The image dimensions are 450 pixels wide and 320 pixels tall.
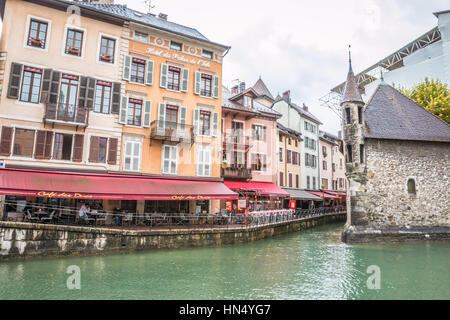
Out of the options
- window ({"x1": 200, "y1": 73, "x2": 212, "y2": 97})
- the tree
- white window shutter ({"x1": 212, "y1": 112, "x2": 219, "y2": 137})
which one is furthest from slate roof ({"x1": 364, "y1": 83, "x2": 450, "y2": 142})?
window ({"x1": 200, "y1": 73, "x2": 212, "y2": 97})

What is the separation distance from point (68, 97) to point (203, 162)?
8781mm

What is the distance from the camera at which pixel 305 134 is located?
3578cm

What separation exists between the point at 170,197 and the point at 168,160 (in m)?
3.47

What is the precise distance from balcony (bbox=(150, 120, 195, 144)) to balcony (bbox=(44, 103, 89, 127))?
3.82m

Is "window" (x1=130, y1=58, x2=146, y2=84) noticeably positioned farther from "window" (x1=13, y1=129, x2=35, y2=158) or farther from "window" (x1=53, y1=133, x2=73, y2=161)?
"window" (x1=13, y1=129, x2=35, y2=158)

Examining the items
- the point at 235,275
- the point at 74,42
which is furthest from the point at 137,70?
the point at 235,275

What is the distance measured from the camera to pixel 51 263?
449 inches

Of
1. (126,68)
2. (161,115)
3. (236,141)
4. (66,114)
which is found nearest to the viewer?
(66,114)

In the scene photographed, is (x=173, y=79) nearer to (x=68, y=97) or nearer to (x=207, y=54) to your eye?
(x=207, y=54)

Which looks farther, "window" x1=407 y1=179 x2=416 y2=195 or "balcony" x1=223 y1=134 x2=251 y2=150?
"balcony" x1=223 y1=134 x2=251 y2=150

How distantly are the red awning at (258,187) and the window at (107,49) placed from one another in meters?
11.9

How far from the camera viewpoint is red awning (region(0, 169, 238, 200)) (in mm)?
12976

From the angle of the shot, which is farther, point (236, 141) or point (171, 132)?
point (236, 141)
